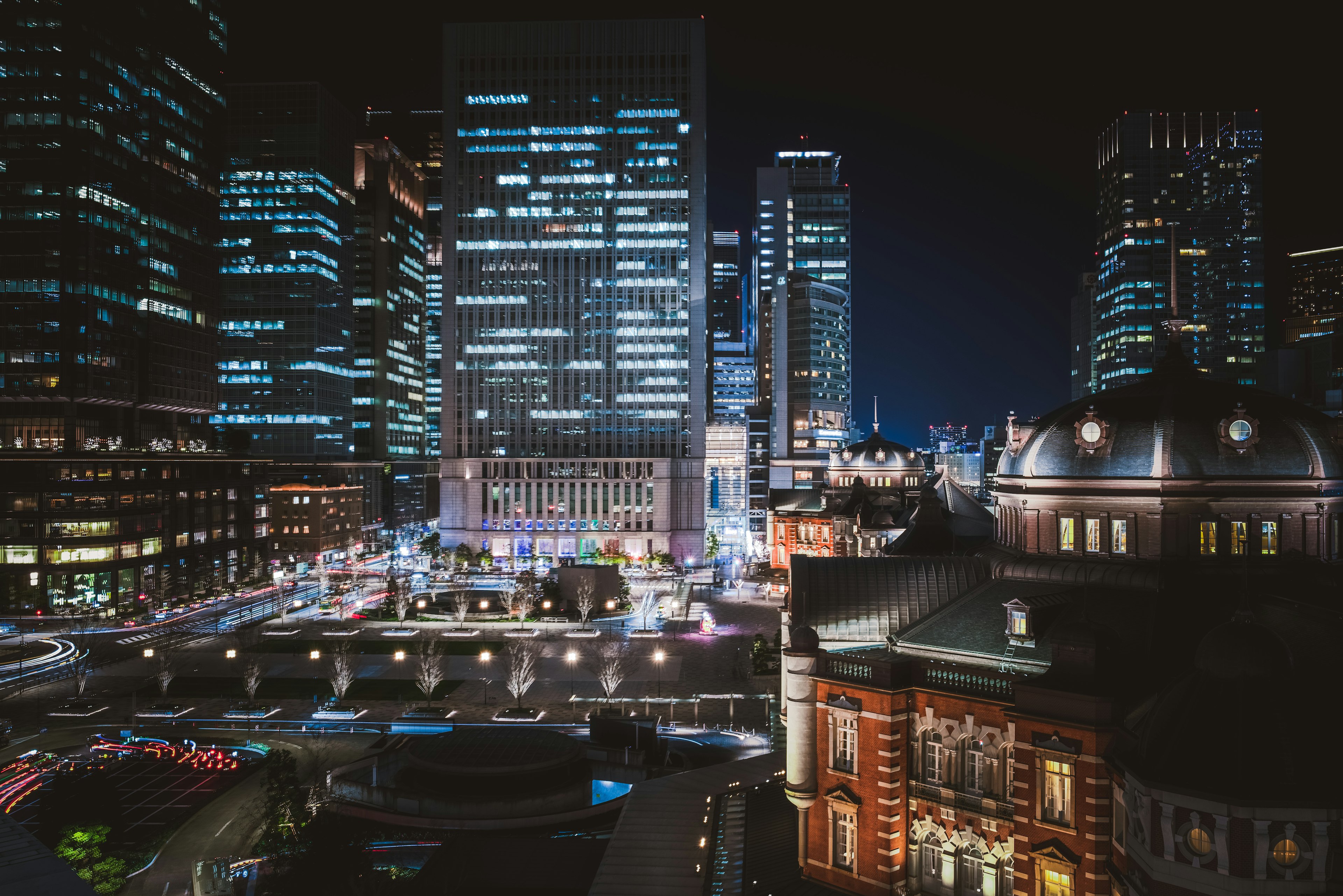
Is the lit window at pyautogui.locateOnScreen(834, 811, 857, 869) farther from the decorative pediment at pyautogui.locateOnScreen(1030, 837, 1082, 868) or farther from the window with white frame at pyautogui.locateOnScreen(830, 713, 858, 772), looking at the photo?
the decorative pediment at pyautogui.locateOnScreen(1030, 837, 1082, 868)

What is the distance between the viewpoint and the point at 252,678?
5428cm

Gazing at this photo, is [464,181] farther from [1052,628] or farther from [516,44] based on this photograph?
[1052,628]

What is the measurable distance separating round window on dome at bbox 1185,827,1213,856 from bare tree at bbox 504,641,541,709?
4055 cm

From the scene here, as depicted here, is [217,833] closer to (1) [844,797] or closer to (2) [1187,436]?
(1) [844,797]

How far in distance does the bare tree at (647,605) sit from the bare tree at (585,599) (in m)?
5.43

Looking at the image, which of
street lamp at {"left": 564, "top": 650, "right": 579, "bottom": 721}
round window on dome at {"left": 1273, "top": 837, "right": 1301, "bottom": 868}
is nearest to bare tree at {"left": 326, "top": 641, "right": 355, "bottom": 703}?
street lamp at {"left": 564, "top": 650, "right": 579, "bottom": 721}

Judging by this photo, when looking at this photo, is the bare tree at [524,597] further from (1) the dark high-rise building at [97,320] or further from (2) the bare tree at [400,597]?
(1) the dark high-rise building at [97,320]

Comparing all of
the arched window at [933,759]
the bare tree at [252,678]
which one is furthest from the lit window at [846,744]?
the bare tree at [252,678]

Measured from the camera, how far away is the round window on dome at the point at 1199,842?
19.1m

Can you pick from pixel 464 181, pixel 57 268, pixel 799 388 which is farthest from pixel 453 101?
pixel 799 388

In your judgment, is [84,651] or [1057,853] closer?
[1057,853]

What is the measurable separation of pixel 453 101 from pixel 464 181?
12731mm

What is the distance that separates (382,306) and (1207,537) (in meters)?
168

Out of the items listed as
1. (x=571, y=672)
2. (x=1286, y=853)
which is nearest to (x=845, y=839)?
(x=1286, y=853)
